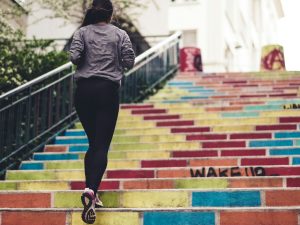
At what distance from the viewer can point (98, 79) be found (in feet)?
12.7

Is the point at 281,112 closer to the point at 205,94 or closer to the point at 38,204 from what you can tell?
the point at 205,94

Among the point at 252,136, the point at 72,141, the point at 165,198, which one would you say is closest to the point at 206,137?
the point at 252,136

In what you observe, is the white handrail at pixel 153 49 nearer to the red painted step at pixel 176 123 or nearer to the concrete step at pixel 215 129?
the red painted step at pixel 176 123

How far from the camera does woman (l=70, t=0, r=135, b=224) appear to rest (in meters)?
3.77

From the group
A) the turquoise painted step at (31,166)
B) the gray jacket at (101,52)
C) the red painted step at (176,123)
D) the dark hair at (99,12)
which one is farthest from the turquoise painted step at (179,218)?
the red painted step at (176,123)

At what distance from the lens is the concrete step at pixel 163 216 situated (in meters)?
3.55

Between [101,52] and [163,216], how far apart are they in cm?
116

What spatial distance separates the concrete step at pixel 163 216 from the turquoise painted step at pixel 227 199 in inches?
18.5

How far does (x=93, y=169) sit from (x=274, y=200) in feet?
4.19

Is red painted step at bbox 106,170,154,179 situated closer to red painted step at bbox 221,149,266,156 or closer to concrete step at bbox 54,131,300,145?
red painted step at bbox 221,149,266,156

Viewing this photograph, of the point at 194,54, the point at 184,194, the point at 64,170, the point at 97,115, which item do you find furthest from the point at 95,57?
the point at 194,54

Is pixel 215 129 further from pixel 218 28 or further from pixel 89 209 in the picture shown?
pixel 218 28

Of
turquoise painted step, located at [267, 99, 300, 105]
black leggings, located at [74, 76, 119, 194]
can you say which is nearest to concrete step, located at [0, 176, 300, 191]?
black leggings, located at [74, 76, 119, 194]

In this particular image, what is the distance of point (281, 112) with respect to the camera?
729 centimetres
